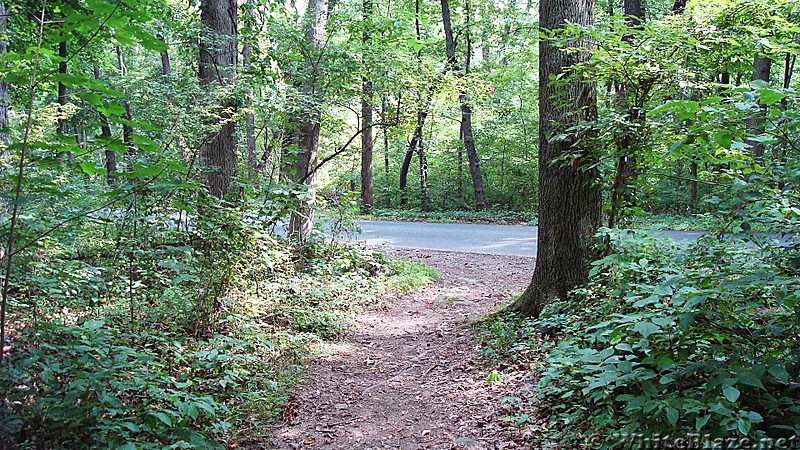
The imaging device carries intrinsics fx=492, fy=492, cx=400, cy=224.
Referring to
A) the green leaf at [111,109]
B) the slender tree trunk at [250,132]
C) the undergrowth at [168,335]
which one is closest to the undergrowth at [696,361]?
the undergrowth at [168,335]

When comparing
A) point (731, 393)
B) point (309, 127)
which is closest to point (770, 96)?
point (731, 393)

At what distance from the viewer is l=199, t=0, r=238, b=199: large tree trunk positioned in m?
7.57

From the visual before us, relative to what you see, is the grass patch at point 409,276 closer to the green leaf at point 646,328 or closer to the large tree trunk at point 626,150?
the large tree trunk at point 626,150

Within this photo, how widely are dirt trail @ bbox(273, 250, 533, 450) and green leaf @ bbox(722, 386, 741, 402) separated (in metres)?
1.50

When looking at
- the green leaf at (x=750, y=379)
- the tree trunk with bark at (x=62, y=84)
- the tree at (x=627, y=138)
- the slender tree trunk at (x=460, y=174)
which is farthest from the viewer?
the slender tree trunk at (x=460, y=174)

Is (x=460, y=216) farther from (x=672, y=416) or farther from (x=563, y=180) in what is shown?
(x=672, y=416)

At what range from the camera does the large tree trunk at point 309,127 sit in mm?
8227

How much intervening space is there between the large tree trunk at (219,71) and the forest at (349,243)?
0.04m

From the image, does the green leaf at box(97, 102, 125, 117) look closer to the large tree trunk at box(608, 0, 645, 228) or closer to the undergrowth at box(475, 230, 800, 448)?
the undergrowth at box(475, 230, 800, 448)

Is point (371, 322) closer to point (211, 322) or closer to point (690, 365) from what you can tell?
point (211, 322)

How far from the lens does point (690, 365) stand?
109 inches

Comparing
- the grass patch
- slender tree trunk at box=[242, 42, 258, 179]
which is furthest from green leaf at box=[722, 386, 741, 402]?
slender tree trunk at box=[242, 42, 258, 179]

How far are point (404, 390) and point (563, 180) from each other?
2754 mm

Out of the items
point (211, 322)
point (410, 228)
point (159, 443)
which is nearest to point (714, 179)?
point (159, 443)
